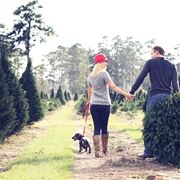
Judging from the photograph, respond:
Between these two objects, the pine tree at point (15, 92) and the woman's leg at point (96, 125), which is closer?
the woman's leg at point (96, 125)

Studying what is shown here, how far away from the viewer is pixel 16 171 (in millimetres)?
7707

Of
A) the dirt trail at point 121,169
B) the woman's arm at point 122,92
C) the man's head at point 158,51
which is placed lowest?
the dirt trail at point 121,169

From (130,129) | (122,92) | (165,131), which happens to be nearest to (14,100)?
(130,129)

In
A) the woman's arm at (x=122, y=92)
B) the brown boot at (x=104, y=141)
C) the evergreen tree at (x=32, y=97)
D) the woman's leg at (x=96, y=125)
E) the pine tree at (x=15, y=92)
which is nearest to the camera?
the woman's arm at (x=122, y=92)

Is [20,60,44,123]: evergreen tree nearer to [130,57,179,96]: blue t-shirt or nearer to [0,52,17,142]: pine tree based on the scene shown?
[0,52,17,142]: pine tree

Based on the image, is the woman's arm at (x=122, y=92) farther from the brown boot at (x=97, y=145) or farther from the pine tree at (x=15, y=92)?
the pine tree at (x=15, y=92)

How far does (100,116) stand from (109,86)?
1.99ft

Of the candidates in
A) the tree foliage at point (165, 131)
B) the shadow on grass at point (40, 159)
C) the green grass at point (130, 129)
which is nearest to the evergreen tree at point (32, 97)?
the green grass at point (130, 129)

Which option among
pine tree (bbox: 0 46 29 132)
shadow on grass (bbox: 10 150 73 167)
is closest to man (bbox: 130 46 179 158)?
shadow on grass (bbox: 10 150 73 167)

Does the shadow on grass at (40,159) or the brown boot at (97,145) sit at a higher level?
the brown boot at (97,145)

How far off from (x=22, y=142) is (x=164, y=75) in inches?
292

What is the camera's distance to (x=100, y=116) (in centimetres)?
909

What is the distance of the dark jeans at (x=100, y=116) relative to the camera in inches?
355

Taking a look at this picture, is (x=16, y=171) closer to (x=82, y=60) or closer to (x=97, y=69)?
(x=97, y=69)
